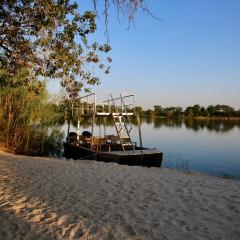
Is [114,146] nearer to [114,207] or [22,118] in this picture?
[22,118]

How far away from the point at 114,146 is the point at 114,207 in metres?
14.3

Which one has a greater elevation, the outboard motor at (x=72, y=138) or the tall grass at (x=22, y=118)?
the tall grass at (x=22, y=118)

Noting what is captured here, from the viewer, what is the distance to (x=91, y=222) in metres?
6.72

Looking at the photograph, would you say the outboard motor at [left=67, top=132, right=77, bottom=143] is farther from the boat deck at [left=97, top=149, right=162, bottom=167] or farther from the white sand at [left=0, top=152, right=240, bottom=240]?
the white sand at [left=0, top=152, right=240, bottom=240]

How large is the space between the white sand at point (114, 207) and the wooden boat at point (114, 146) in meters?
5.88

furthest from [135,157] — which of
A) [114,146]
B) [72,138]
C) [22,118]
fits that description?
[72,138]

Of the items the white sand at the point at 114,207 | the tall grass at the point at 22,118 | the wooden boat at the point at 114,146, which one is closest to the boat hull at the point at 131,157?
the wooden boat at the point at 114,146

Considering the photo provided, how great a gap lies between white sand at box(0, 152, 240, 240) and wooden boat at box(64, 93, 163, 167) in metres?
5.88

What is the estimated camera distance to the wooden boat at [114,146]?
59.9ft

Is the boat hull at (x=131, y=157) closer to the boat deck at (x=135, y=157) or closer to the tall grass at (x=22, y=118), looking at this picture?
the boat deck at (x=135, y=157)

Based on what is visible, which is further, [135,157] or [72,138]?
[72,138]

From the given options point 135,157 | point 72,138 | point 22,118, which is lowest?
point 135,157

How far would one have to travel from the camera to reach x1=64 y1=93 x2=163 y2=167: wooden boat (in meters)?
18.2

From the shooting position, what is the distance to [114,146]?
72.7ft
